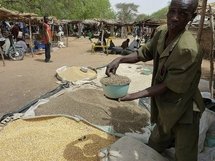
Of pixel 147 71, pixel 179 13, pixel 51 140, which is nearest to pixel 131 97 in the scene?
pixel 179 13

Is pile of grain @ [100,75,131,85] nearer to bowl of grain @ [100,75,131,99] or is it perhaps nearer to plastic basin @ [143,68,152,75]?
bowl of grain @ [100,75,131,99]

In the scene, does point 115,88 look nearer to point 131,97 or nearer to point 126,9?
point 131,97

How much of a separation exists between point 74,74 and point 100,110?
3.69m

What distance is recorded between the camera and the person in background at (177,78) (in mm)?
2209

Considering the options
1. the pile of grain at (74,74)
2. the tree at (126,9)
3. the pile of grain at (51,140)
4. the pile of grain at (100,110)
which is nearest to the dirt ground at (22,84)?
the pile of grain at (74,74)

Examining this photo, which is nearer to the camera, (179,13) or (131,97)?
(179,13)

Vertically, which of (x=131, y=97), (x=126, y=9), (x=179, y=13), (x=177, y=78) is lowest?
(x=131, y=97)

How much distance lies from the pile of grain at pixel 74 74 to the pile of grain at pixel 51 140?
11.8 feet

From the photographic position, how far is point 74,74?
791 centimetres

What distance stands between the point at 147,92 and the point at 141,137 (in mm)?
1371

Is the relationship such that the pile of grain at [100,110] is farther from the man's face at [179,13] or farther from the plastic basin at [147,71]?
the plastic basin at [147,71]

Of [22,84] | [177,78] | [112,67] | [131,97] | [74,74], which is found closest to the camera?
[177,78]

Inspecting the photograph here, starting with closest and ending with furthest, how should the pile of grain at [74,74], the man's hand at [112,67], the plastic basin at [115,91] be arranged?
the plastic basin at [115,91] < the man's hand at [112,67] < the pile of grain at [74,74]

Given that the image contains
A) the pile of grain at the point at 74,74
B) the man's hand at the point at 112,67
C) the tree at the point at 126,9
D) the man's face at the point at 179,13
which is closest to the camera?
the man's face at the point at 179,13
